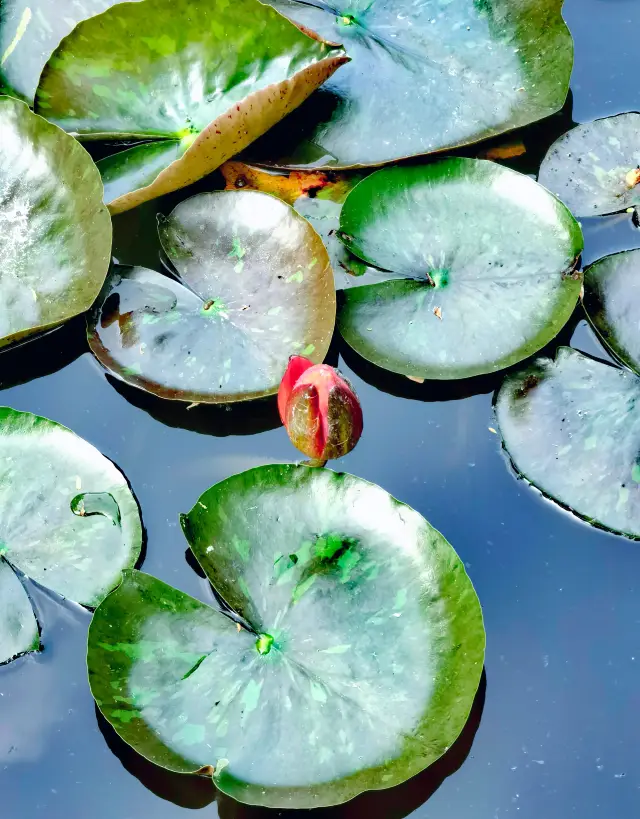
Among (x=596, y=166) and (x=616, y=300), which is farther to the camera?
(x=596, y=166)

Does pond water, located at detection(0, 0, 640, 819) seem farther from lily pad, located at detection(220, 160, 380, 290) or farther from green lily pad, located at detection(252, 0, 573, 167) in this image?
green lily pad, located at detection(252, 0, 573, 167)

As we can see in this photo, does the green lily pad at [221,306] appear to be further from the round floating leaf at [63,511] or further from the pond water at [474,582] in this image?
the round floating leaf at [63,511]

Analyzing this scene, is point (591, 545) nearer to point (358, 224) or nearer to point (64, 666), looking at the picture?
point (358, 224)

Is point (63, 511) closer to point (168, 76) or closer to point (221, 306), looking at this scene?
point (221, 306)

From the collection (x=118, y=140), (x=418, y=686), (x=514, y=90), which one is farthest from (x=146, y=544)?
(x=514, y=90)

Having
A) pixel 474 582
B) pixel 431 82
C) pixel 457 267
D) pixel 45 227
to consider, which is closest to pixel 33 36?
pixel 45 227

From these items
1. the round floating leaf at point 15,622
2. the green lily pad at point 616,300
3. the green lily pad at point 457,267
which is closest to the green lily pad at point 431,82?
the green lily pad at point 457,267
